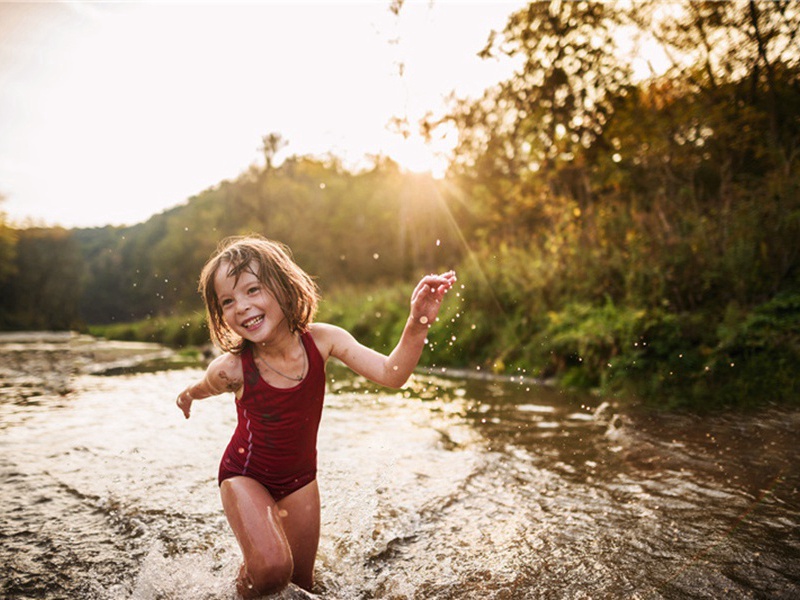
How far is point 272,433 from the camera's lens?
9.38ft

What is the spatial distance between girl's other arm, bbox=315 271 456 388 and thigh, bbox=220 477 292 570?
80cm

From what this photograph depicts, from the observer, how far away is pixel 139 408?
8016 mm

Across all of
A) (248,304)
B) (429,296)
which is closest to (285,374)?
(248,304)

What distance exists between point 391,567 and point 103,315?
85.5m

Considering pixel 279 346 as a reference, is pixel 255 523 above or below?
below

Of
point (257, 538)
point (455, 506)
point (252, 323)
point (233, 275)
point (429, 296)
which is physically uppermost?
point (233, 275)

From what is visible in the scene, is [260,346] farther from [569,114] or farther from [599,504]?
[569,114]

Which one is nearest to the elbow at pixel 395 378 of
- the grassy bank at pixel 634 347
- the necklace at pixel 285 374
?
the necklace at pixel 285 374

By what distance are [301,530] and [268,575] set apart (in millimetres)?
466

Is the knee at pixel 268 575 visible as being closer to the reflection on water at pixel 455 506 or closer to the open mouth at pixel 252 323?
the reflection on water at pixel 455 506

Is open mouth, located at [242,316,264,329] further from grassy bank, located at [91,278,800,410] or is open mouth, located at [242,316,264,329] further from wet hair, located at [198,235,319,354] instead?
grassy bank, located at [91,278,800,410]

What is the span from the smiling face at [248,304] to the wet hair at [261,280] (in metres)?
0.02

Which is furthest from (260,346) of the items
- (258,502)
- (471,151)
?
(471,151)

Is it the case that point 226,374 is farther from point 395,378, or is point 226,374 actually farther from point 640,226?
point 640,226
